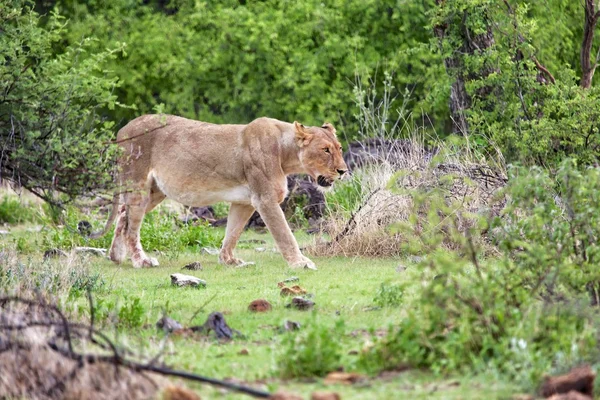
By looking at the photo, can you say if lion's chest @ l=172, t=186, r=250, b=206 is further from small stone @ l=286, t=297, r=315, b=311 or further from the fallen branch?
the fallen branch

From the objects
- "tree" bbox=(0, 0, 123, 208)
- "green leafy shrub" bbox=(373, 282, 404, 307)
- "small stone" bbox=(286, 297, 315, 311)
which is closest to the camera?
"green leafy shrub" bbox=(373, 282, 404, 307)

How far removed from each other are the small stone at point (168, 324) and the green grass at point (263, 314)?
7 cm

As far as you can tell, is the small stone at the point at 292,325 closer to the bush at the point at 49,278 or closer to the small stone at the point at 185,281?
the bush at the point at 49,278

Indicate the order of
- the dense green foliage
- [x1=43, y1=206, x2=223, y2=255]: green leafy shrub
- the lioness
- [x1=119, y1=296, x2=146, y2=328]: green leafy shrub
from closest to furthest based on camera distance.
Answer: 1. [x1=119, y1=296, x2=146, y2=328]: green leafy shrub
2. the lioness
3. [x1=43, y1=206, x2=223, y2=255]: green leafy shrub
4. the dense green foliage

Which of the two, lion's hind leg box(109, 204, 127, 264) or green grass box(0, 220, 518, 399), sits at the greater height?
green grass box(0, 220, 518, 399)

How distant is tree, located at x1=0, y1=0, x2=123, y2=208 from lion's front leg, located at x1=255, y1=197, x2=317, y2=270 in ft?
10.4

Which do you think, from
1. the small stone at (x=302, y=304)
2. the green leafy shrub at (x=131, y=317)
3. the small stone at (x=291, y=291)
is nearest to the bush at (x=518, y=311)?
the small stone at (x=302, y=304)

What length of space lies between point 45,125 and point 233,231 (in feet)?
14.0

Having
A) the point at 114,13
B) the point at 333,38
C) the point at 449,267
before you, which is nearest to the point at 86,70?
the point at 449,267

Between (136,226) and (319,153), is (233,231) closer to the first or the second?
(136,226)

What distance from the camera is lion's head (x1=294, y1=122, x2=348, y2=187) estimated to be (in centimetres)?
1245

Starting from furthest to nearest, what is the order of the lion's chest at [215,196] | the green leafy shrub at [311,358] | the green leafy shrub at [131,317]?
the lion's chest at [215,196]
the green leafy shrub at [131,317]
the green leafy shrub at [311,358]

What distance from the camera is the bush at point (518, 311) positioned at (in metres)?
5.95

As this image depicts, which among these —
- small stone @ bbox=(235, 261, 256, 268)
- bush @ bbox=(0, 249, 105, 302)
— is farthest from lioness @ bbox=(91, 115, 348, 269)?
bush @ bbox=(0, 249, 105, 302)
